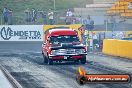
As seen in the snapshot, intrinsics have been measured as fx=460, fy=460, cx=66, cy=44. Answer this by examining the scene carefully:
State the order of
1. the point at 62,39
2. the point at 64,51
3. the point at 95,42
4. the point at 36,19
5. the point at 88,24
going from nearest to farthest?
the point at 64,51, the point at 62,39, the point at 95,42, the point at 88,24, the point at 36,19

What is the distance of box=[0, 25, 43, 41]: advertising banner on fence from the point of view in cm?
4169

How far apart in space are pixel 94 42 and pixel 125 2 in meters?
8.81

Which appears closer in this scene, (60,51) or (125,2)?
(60,51)

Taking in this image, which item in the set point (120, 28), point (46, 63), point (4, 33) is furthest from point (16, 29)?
point (46, 63)

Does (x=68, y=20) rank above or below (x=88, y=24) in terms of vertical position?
above

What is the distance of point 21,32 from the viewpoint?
41.9 metres

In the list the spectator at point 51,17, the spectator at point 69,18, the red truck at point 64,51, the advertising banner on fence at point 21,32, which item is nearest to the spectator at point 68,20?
the spectator at point 69,18

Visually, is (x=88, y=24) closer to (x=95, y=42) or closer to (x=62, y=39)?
(x=95, y=42)

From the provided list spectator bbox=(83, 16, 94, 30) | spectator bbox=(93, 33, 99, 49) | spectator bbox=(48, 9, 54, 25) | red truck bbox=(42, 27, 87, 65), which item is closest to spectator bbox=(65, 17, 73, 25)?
spectator bbox=(48, 9, 54, 25)

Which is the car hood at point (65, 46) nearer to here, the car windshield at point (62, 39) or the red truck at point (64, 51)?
the red truck at point (64, 51)

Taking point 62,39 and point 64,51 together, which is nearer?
point 64,51

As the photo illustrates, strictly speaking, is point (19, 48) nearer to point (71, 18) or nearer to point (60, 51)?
point (71, 18)

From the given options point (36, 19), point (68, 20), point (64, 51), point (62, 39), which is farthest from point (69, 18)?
point (64, 51)

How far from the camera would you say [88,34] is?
38656 millimetres
